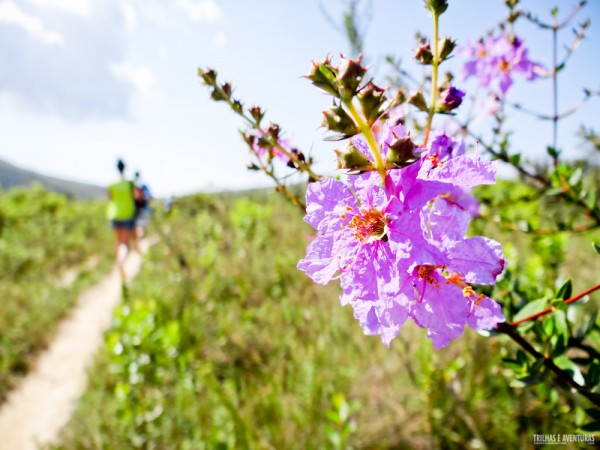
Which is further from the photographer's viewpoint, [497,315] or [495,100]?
[495,100]

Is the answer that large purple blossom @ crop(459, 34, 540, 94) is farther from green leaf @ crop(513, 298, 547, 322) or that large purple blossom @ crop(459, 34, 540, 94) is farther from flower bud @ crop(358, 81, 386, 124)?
flower bud @ crop(358, 81, 386, 124)

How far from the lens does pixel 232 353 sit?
14.5 ft

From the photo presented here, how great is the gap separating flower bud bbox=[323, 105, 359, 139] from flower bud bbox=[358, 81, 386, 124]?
33mm

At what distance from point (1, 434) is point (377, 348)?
186 inches

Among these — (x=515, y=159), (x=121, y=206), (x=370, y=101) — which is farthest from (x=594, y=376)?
(x=121, y=206)

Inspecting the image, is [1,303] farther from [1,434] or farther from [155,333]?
[155,333]

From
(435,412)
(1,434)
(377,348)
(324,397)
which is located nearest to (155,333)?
(324,397)

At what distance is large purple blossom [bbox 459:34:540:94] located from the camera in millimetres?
1938

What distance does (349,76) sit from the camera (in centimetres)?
72

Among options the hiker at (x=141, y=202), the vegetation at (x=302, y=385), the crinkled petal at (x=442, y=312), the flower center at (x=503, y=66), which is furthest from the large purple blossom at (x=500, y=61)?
the hiker at (x=141, y=202)

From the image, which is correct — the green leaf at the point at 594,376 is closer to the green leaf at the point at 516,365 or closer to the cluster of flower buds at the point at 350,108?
the green leaf at the point at 516,365

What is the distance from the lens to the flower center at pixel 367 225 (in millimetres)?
909

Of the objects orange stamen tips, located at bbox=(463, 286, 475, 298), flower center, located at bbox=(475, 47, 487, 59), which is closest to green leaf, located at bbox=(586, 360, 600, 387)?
orange stamen tips, located at bbox=(463, 286, 475, 298)

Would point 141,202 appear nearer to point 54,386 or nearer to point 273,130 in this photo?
point 54,386
